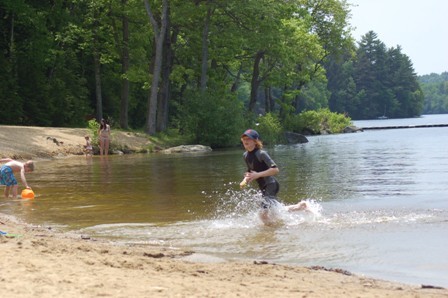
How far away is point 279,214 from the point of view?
33.6 feet

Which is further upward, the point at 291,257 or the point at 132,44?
the point at 132,44

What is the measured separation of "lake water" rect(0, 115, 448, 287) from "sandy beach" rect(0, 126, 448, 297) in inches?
22.8

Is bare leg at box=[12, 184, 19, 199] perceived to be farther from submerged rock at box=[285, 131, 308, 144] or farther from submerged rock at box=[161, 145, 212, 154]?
submerged rock at box=[285, 131, 308, 144]

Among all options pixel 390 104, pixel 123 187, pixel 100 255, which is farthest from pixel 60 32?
pixel 390 104

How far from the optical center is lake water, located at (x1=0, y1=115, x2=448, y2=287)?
7672mm

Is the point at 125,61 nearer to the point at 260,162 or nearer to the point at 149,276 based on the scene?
the point at 260,162

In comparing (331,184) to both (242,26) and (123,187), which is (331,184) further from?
(242,26)

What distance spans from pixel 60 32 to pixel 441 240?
35.5 m

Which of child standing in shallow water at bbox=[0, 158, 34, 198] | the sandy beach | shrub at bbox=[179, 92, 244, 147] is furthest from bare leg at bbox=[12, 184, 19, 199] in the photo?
shrub at bbox=[179, 92, 244, 147]

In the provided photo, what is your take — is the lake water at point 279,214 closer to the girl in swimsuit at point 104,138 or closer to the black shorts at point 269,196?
the black shorts at point 269,196

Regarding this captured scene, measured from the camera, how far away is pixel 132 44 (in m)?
41.9

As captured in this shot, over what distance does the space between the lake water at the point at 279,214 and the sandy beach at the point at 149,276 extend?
1.90ft

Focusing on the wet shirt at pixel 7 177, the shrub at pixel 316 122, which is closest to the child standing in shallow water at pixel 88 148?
the wet shirt at pixel 7 177

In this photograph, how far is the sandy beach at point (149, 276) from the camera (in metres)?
5.33
